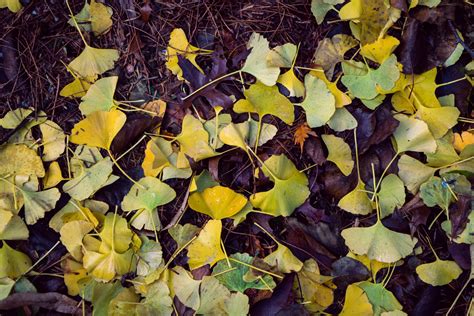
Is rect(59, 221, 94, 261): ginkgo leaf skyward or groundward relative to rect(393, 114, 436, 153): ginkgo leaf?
groundward

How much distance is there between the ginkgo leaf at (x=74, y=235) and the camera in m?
1.11

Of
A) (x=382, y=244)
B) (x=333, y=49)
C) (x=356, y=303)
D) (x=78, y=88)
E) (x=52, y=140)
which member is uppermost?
(x=333, y=49)

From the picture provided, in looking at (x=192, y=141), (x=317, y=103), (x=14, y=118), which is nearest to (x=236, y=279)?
(x=192, y=141)

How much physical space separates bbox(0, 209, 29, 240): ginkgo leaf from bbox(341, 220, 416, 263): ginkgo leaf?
2.36ft

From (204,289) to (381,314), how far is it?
0.37 m

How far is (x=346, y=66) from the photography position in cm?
113

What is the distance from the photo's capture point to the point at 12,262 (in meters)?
1.11

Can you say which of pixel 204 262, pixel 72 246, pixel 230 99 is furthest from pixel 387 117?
pixel 72 246

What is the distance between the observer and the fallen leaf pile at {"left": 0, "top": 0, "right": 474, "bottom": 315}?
109 cm

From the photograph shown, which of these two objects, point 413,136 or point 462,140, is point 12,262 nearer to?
point 413,136

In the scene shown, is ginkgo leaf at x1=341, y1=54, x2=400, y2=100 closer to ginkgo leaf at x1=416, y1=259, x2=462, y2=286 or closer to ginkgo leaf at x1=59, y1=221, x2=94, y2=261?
ginkgo leaf at x1=416, y1=259, x2=462, y2=286

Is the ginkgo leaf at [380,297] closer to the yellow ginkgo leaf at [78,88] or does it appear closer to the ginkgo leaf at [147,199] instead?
the ginkgo leaf at [147,199]

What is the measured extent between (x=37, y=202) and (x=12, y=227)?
0.24ft

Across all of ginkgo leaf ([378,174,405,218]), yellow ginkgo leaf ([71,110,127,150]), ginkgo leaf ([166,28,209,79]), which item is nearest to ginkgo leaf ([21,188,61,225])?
yellow ginkgo leaf ([71,110,127,150])
